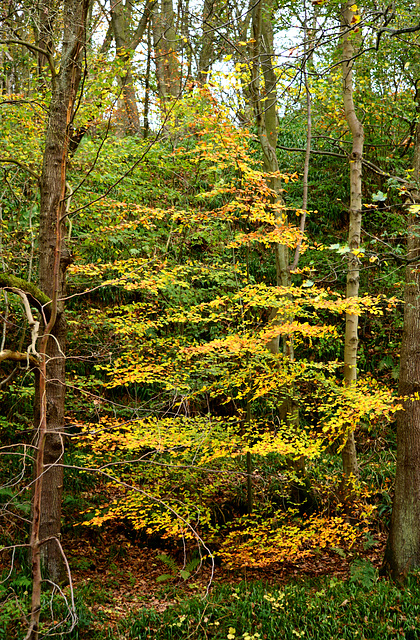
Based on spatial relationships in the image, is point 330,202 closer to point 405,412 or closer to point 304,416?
point 304,416

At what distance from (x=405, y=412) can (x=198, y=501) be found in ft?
10.2

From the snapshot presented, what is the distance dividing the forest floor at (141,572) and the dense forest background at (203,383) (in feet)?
0.12

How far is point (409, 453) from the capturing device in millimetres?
6016

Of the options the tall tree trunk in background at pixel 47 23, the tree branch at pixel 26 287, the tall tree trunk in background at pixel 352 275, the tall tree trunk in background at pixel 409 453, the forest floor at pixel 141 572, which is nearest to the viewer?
the tall tree trunk in background at pixel 47 23

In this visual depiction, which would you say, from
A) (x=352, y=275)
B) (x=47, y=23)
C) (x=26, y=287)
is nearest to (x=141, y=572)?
(x=26, y=287)

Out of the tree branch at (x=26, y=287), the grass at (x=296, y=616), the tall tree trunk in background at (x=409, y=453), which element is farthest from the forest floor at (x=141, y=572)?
the tree branch at (x=26, y=287)

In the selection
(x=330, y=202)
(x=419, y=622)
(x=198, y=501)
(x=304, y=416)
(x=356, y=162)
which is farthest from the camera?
(x=330, y=202)

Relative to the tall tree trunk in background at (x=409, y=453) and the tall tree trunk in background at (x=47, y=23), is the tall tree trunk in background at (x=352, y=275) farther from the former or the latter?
the tall tree trunk in background at (x=47, y=23)

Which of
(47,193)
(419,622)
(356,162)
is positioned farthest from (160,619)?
(356,162)

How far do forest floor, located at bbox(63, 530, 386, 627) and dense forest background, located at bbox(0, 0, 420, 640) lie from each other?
0.12ft

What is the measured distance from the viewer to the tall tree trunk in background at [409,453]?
19.1ft

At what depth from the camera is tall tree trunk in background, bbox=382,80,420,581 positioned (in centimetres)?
581

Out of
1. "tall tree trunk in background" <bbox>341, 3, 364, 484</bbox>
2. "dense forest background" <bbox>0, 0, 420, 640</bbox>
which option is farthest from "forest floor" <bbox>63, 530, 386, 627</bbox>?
"tall tree trunk in background" <bbox>341, 3, 364, 484</bbox>

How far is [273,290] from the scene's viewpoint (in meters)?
6.41
